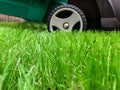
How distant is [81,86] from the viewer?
65cm

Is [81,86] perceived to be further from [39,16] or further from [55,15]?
[39,16]

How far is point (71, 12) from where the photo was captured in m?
3.17

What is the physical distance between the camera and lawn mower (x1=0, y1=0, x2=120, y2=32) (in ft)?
10.1

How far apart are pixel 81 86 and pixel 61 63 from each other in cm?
16

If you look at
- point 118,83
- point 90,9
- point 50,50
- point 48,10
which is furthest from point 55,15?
point 118,83

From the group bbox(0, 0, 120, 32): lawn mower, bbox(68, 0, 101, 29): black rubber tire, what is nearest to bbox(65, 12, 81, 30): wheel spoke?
bbox(0, 0, 120, 32): lawn mower

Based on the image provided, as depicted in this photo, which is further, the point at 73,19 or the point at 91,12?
the point at 91,12

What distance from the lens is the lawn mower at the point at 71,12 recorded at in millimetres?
3076

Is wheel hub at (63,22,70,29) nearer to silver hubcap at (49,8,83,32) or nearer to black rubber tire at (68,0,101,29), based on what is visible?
silver hubcap at (49,8,83,32)

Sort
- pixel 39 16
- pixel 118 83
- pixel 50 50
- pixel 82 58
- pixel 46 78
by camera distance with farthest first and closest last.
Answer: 1. pixel 39 16
2. pixel 50 50
3. pixel 82 58
4. pixel 46 78
5. pixel 118 83

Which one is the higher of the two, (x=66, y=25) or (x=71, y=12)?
(x=71, y=12)

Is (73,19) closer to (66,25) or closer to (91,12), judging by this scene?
(66,25)

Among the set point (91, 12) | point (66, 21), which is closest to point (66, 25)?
point (66, 21)

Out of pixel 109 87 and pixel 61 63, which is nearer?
pixel 109 87
